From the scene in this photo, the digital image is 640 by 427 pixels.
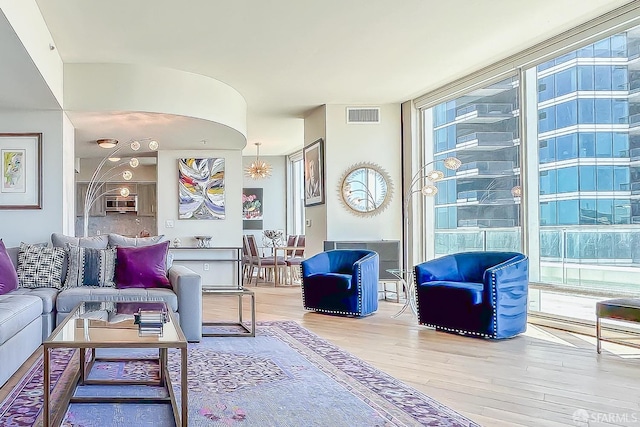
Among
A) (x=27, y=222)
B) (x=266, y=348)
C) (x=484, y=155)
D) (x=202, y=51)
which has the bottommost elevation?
(x=266, y=348)

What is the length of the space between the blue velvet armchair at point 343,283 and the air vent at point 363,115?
7.29 feet

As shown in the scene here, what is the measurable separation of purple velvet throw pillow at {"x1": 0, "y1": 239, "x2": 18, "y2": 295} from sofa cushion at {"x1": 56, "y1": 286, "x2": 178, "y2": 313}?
39cm

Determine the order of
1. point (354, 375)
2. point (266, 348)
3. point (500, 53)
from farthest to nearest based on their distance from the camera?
1. point (500, 53)
2. point (266, 348)
3. point (354, 375)

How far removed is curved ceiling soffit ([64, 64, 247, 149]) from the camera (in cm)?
593

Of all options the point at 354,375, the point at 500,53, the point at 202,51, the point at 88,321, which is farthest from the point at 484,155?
the point at 88,321

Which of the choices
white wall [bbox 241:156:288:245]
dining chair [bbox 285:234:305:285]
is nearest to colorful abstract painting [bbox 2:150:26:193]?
dining chair [bbox 285:234:305:285]

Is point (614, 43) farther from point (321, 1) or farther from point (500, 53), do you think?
point (321, 1)

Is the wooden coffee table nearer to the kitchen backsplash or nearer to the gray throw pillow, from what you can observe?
the gray throw pillow

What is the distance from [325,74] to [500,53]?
194 cm

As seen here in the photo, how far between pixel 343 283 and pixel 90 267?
8.24 feet

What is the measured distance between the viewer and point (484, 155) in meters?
6.46

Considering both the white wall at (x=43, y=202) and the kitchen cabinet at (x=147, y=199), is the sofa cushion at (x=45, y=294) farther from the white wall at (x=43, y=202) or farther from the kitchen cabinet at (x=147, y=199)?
the kitchen cabinet at (x=147, y=199)

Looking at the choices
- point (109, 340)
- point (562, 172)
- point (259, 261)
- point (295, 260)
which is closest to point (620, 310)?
point (562, 172)

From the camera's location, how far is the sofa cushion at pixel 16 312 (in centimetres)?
336
